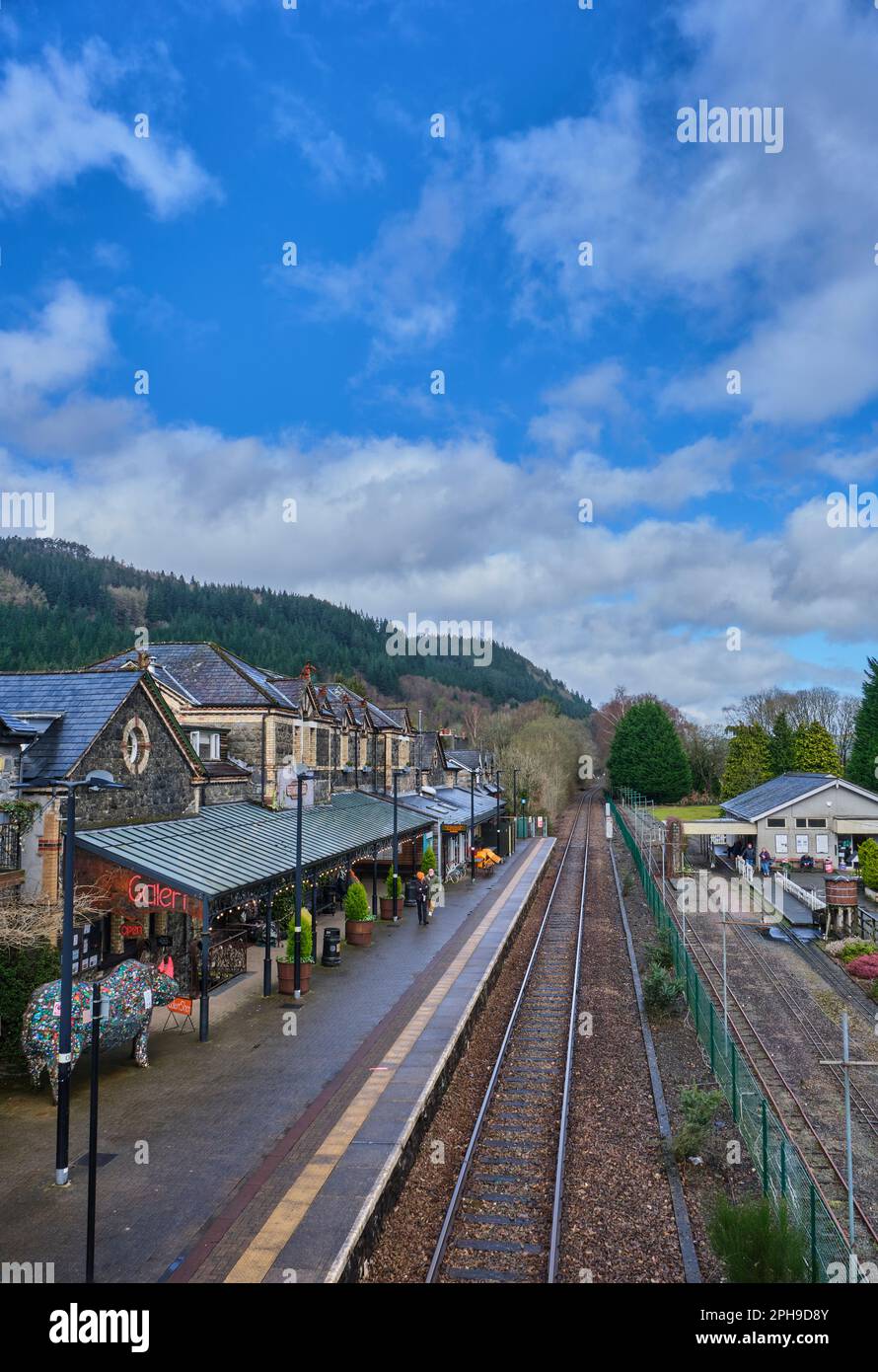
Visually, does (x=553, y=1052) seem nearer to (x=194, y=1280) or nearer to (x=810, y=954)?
(x=194, y=1280)

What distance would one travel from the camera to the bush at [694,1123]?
38.9ft

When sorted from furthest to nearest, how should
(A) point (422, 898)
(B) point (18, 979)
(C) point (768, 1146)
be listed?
1. (A) point (422, 898)
2. (B) point (18, 979)
3. (C) point (768, 1146)

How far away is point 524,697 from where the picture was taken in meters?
175

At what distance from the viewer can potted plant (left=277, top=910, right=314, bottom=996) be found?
62.9 ft

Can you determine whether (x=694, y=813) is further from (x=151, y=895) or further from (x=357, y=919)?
(x=151, y=895)

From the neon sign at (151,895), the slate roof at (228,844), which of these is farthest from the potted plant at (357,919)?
the neon sign at (151,895)

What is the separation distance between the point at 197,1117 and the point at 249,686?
16715mm

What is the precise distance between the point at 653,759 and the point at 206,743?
214 feet

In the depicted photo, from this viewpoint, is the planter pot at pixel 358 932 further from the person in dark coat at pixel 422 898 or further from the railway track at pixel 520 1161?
the railway track at pixel 520 1161

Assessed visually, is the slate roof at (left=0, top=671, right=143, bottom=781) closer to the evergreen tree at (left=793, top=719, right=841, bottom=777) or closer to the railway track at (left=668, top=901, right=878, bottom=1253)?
the railway track at (left=668, top=901, right=878, bottom=1253)

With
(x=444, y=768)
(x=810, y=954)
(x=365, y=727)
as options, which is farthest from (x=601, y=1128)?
(x=444, y=768)

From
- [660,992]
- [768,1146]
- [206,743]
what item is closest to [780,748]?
[660,992]

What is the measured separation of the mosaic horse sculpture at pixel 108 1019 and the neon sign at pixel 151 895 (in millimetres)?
1107

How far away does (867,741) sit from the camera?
5684 centimetres
